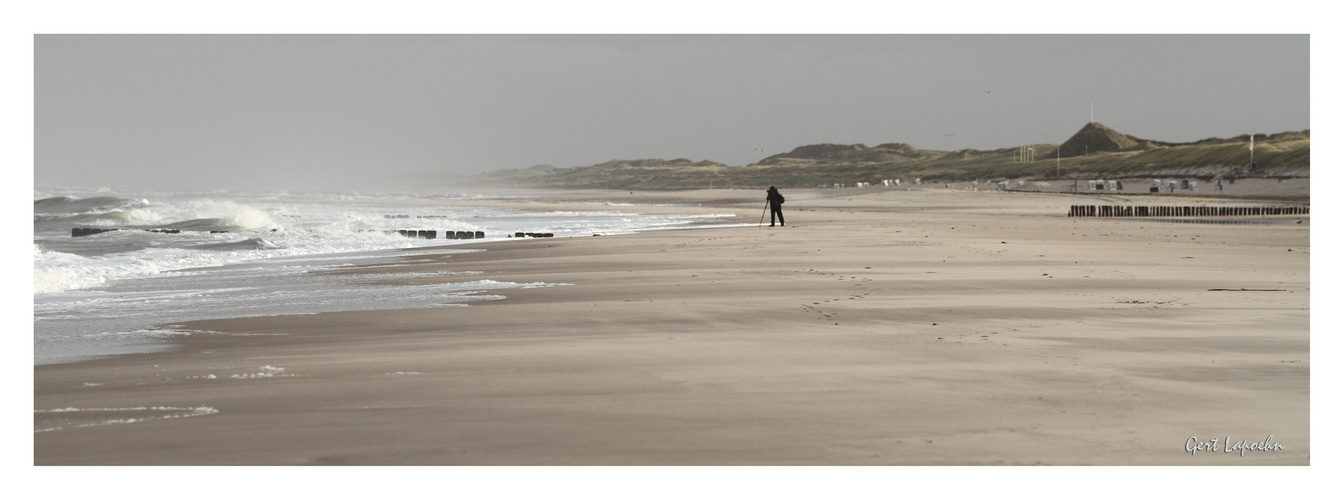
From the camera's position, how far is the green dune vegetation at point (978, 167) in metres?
54.5

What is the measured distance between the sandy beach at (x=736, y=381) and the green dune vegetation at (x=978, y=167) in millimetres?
42765

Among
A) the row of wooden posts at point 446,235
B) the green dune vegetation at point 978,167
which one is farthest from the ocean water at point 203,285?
the green dune vegetation at point 978,167

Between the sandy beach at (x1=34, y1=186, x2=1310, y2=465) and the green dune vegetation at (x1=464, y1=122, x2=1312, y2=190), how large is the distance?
140ft

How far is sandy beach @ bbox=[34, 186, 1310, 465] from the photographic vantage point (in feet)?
10.4

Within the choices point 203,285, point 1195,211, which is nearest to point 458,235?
point 203,285

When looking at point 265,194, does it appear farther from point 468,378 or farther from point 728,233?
point 468,378

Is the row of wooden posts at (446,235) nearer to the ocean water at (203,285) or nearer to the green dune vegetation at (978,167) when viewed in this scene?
the ocean water at (203,285)

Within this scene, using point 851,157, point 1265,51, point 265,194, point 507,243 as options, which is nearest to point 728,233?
point 507,243

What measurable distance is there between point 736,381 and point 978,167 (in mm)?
87706
